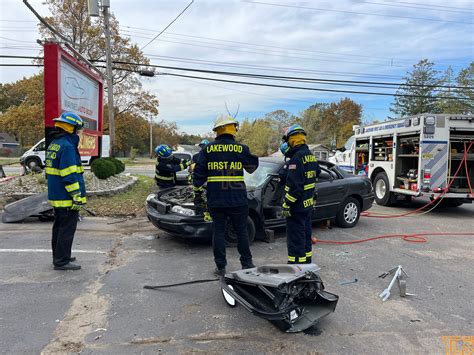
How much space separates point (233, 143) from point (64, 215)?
237 cm

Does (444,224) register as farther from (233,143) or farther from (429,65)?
(429,65)

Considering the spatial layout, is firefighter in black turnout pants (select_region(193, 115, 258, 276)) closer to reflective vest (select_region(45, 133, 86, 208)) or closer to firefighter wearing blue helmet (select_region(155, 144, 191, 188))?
reflective vest (select_region(45, 133, 86, 208))

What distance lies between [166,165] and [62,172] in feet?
10.5

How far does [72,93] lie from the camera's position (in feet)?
29.2

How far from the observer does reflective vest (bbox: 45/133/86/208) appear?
4.40 meters

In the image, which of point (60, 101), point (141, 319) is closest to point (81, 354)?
point (141, 319)

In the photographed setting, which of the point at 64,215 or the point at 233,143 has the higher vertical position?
the point at 233,143

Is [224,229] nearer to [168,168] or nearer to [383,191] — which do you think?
[168,168]

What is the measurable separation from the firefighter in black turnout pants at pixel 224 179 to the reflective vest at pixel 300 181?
→ 0.51 m

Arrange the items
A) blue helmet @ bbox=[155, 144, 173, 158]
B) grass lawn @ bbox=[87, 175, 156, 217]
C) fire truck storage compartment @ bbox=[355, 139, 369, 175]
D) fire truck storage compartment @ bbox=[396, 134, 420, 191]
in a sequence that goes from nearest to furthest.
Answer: blue helmet @ bbox=[155, 144, 173, 158] → grass lawn @ bbox=[87, 175, 156, 217] → fire truck storage compartment @ bbox=[396, 134, 420, 191] → fire truck storage compartment @ bbox=[355, 139, 369, 175]

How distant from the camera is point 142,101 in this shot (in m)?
26.8

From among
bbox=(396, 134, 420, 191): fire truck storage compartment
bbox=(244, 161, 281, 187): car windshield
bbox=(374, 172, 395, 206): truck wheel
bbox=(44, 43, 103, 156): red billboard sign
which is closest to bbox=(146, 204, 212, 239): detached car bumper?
bbox=(244, 161, 281, 187): car windshield

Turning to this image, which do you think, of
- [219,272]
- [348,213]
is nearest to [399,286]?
[219,272]

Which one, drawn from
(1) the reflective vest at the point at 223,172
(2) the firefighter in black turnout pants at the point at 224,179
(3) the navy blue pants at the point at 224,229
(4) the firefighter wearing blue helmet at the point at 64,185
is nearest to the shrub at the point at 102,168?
(4) the firefighter wearing blue helmet at the point at 64,185
